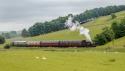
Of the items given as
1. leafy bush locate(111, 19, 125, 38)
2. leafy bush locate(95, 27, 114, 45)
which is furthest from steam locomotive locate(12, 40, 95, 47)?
leafy bush locate(111, 19, 125, 38)

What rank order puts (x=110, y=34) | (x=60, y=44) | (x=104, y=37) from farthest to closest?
(x=104, y=37)
(x=110, y=34)
(x=60, y=44)

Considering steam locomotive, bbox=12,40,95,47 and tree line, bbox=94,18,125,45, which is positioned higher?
tree line, bbox=94,18,125,45

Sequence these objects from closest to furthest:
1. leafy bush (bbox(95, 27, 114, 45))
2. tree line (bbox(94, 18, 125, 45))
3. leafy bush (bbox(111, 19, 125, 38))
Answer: leafy bush (bbox(95, 27, 114, 45))
tree line (bbox(94, 18, 125, 45))
leafy bush (bbox(111, 19, 125, 38))

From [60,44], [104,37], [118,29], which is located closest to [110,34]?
[104,37]

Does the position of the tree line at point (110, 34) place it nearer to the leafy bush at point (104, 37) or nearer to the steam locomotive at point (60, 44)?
the leafy bush at point (104, 37)

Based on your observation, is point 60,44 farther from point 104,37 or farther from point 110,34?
point 110,34

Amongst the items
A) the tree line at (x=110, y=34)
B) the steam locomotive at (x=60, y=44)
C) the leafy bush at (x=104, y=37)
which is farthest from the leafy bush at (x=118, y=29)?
the steam locomotive at (x=60, y=44)

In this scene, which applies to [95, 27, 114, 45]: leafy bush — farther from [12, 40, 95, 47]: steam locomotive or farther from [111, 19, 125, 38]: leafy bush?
[12, 40, 95, 47]: steam locomotive

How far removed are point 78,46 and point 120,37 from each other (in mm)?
29302

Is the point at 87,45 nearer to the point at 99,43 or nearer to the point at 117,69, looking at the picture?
the point at 99,43

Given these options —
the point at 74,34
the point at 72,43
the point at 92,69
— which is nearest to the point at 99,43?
the point at 72,43

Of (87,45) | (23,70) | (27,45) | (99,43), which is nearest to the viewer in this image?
(23,70)

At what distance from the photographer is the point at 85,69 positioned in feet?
114

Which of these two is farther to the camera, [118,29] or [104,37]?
[118,29]
